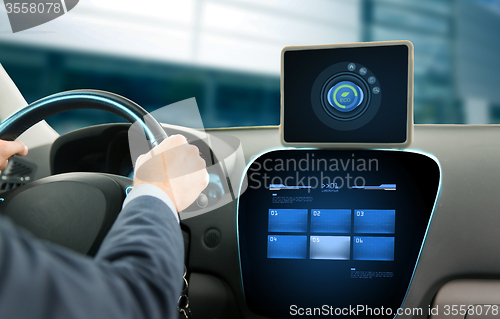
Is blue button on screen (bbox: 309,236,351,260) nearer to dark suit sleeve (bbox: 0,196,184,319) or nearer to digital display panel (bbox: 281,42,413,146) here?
digital display panel (bbox: 281,42,413,146)

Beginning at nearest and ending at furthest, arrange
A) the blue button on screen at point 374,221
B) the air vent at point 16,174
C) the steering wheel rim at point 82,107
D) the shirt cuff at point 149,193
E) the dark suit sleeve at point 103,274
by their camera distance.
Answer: the dark suit sleeve at point 103,274, the shirt cuff at point 149,193, the steering wheel rim at point 82,107, the blue button on screen at point 374,221, the air vent at point 16,174

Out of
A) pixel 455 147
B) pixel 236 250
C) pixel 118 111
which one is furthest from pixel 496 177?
pixel 118 111

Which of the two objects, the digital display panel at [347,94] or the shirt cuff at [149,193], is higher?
the digital display panel at [347,94]

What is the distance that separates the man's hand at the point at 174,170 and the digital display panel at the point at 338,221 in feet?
0.88

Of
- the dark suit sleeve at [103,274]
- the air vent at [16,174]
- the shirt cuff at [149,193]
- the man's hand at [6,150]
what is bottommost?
the air vent at [16,174]

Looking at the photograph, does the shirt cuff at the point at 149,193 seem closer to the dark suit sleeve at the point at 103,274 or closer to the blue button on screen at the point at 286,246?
the dark suit sleeve at the point at 103,274

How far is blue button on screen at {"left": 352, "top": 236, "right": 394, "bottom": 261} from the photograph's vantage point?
882 mm

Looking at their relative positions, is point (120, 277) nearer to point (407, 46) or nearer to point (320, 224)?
point (320, 224)

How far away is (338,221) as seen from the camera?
88 cm

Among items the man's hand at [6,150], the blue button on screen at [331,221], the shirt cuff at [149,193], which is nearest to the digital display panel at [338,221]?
the blue button on screen at [331,221]

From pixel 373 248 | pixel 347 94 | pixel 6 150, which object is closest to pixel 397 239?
pixel 373 248

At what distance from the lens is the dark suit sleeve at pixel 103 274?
30cm

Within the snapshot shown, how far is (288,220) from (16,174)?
36.6 inches

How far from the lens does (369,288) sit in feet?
2.96
